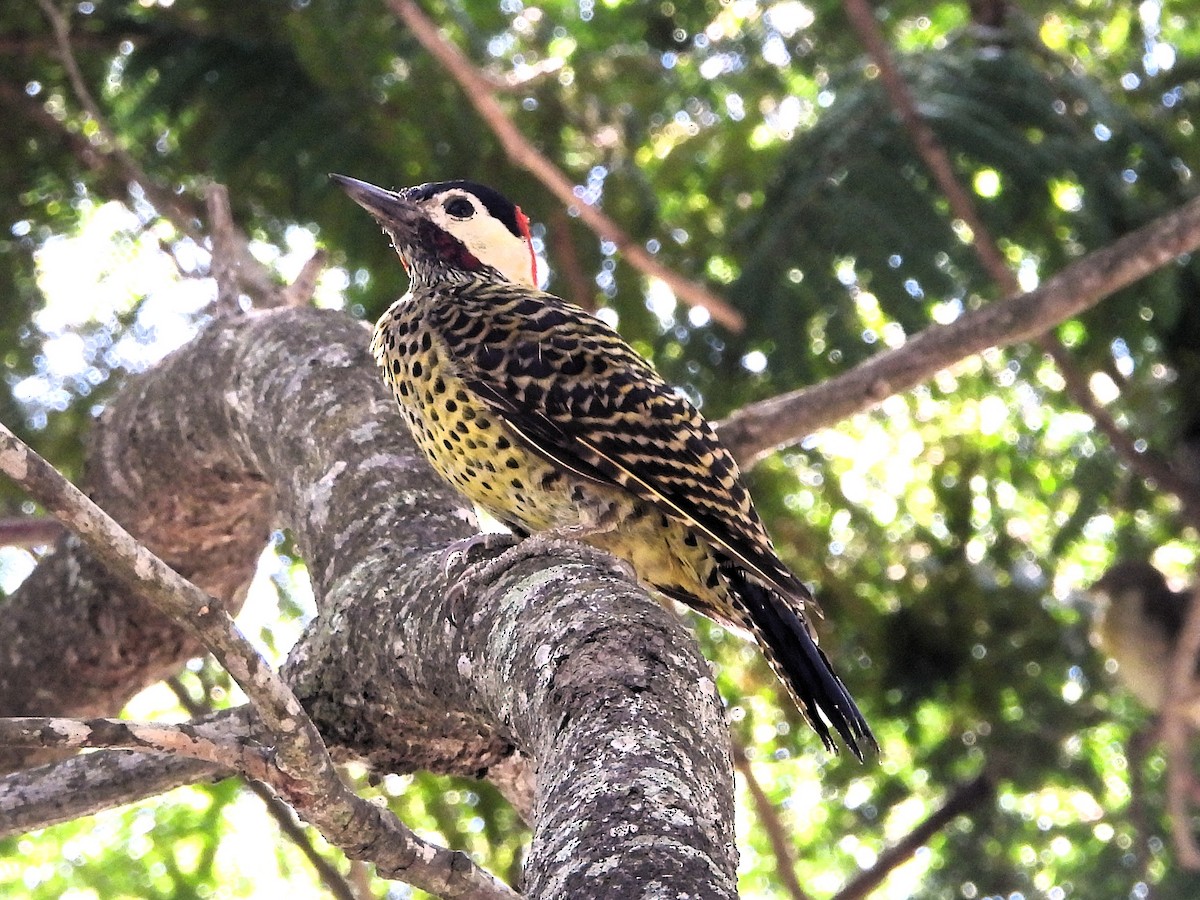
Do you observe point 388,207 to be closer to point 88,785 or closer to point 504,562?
point 504,562

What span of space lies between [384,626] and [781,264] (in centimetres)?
236

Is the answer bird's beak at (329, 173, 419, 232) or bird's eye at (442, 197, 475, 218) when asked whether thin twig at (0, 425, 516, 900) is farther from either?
bird's eye at (442, 197, 475, 218)

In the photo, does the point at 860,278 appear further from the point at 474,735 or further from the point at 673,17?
the point at 474,735

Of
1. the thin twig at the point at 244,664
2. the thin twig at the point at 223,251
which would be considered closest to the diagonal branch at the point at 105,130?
the thin twig at the point at 223,251

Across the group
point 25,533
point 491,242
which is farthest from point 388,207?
point 25,533

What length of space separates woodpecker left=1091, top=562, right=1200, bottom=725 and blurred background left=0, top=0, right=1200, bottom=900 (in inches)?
4.4

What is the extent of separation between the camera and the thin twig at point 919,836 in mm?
4051

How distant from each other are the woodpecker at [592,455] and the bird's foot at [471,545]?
0.27 metres

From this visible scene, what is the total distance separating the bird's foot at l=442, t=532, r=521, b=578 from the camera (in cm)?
238

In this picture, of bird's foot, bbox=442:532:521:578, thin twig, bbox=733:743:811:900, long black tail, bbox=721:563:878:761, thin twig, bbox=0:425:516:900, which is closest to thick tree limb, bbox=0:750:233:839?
thin twig, bbox=0:425:516:900

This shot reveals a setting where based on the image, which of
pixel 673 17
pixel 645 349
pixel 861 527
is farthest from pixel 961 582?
pixel 673 17

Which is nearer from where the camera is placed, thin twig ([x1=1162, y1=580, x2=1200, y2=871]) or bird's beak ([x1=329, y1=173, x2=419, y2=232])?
bird's beak ([x1=329, y1=173, x2=419, y2=232])

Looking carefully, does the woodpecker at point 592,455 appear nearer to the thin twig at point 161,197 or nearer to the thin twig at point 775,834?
the thin twig at point 775,834

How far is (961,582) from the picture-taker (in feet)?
17.3
